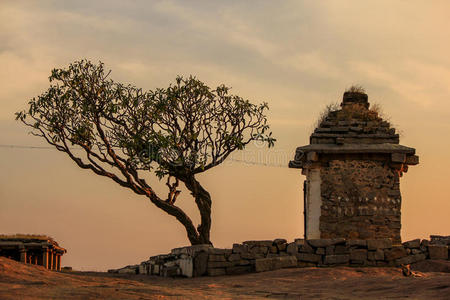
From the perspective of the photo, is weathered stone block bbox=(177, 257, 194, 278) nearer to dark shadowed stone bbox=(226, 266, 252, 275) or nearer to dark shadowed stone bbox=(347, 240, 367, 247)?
dark shadowed stone bbox=(226, 266, 252, 275)

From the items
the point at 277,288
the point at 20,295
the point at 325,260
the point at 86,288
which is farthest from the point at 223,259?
the point at 20,295

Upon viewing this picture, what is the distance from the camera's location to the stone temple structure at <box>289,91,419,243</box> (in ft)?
67.4

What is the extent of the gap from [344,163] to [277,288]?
24.1 feet

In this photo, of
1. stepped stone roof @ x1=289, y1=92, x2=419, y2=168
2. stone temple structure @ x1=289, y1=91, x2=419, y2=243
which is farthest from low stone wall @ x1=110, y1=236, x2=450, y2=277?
stepped stone roof @ x1=289, y1=92, x2=419, y2=168

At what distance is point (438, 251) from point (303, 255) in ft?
12.1

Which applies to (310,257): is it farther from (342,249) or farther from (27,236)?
(27,236)

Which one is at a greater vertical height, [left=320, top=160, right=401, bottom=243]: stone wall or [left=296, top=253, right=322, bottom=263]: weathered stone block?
[left=320, top=160, right=401, bottom=243]: stone wall

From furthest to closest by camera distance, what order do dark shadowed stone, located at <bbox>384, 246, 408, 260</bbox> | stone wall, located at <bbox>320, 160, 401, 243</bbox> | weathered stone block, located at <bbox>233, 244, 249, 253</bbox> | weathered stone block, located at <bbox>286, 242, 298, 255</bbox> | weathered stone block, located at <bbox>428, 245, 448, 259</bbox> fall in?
stone wall, located at <bbox>320, 160, 401, 243</bbox>
weathered stone block, located at <bbox>233, 244, 249, 253</bbox>
weathered stone block, located at <bbox>286, 242, 298, 255</bbox>
weathered stone block, located at <bbox>428, 245, 448, 259</bbox>
dark shadowed stone, located at <bbox>384, 246, 408, 260</bbox>

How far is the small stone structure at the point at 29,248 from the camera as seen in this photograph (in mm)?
27766

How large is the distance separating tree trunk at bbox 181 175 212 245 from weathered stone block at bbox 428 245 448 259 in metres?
8.09

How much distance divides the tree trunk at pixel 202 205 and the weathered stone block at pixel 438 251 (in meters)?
8.09

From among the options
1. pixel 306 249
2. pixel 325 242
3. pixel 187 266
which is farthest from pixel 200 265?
pixel 325 242

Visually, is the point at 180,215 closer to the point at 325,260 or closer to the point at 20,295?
the point at 325,260

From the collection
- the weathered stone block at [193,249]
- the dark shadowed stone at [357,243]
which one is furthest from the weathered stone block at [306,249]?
the weathered stone block at [193,249]
